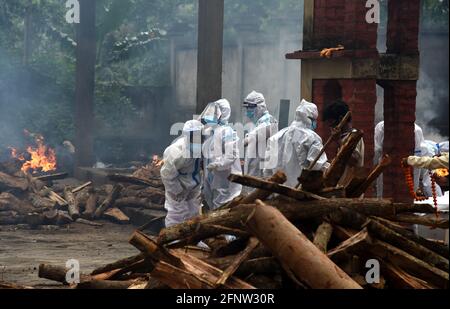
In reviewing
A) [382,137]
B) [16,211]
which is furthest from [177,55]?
[382,137]

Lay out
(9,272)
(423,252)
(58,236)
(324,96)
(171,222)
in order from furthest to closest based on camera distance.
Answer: (58,236)
(324,96)
(171,222)
(9,272)
(423,252)

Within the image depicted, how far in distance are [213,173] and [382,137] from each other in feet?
9.47

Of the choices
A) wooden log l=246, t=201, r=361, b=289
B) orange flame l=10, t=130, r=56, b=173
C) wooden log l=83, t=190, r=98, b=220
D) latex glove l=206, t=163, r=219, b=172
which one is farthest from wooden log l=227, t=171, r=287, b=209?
orange flame l=10, t=130, r=56, b=173

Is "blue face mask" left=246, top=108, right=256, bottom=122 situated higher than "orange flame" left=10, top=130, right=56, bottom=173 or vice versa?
"blue face mask" left=246, top=108, right=256, bottom=122

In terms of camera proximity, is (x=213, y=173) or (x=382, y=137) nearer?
(x=213, y=173)

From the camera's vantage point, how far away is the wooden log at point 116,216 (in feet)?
54.3

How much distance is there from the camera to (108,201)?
17031mm

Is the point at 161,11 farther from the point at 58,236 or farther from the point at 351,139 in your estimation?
the point at 351,139

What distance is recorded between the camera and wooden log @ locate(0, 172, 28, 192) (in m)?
17.2

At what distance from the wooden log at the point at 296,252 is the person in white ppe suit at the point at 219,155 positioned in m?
6.06

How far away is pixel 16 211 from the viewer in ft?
54.3

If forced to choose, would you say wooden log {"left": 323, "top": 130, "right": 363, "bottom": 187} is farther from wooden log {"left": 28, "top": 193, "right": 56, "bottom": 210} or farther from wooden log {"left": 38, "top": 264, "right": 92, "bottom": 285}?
wooden log {"left": 28, "top": 193, "right": 56, "bottom": 210}

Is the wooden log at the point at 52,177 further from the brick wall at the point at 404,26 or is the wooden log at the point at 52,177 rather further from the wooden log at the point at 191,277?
the wooden log at the point at 191,277

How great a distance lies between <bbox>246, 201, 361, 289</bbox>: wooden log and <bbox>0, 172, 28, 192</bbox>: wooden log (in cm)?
1139
